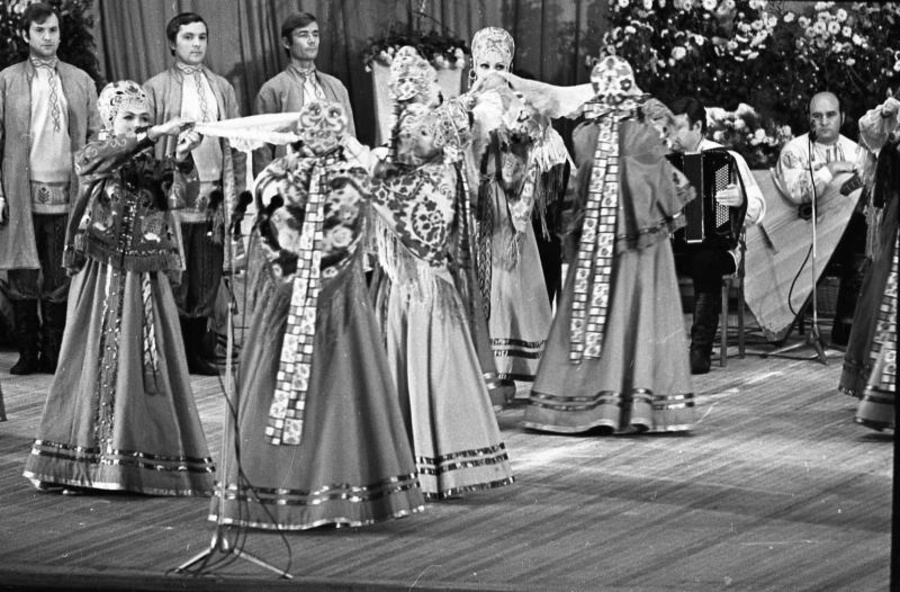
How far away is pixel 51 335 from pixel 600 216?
10.8 ft

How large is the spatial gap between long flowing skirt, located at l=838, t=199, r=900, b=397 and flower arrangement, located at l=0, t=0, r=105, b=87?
4.49 meters

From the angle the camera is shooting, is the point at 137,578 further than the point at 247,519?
No

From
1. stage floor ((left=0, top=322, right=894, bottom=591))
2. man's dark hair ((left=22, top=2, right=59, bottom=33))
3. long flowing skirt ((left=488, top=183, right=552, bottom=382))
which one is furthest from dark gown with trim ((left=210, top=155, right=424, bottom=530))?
man's dark hair ((left=22, top=2, right=59, bottom=33))

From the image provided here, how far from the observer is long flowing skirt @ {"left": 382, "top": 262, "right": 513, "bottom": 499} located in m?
6.12

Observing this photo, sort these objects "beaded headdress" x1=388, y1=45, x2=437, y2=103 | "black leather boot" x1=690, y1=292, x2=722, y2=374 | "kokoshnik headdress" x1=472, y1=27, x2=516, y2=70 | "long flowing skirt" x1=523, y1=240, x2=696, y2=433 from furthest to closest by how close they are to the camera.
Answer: "black leather boot" x1=690, y1=292, x2=722, y2=374 < "kokoshnik headdress" x1=472, y1=27, x2=516, y2=70 < "long flowing skirt" x1=523, y1=240, x2=696, y2=433 < "beaded headdress" x1=388, y1=45, x2=437, y2=103

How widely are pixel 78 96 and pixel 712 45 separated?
3.88m

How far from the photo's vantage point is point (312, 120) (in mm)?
5629

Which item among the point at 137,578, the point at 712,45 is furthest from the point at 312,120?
the point at 712,45

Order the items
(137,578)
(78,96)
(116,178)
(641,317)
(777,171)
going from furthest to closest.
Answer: (777,171)
(78,96)
(641,317)
(116,178)
(137,578)

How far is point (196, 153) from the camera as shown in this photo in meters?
9.09

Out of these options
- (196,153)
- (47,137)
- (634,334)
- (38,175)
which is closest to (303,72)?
(196,153)

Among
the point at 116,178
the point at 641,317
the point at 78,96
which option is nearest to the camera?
the point at 116,178

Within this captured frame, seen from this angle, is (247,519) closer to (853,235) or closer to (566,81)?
(853,235)

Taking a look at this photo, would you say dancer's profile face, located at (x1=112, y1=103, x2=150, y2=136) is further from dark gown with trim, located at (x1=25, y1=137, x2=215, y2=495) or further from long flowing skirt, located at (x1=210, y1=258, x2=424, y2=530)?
long flowing skirt, located at (x1=210, y1=258, x2=424, y2=530)
